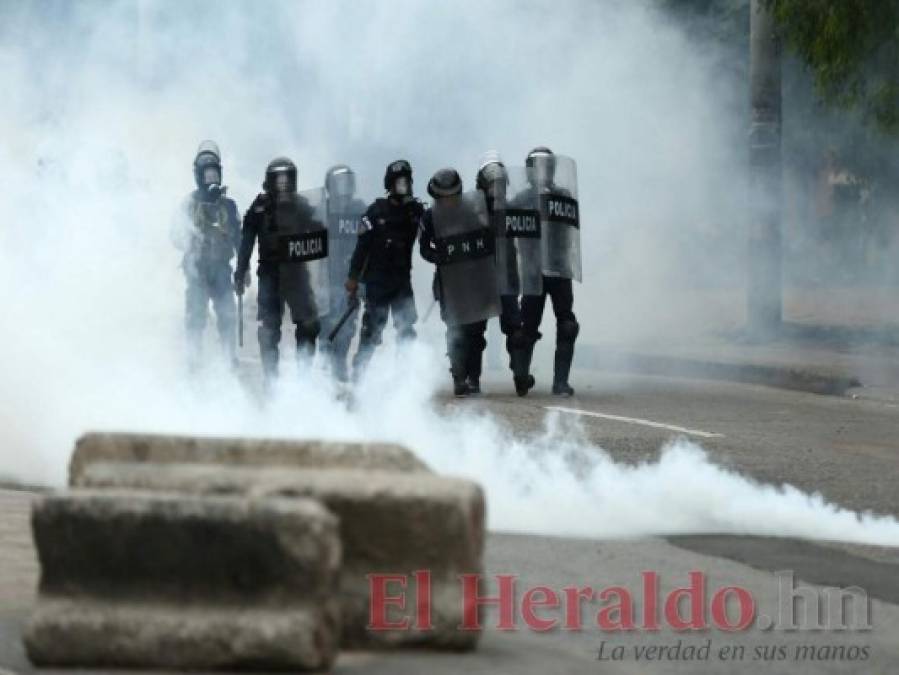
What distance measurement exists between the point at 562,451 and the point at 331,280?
6.33m

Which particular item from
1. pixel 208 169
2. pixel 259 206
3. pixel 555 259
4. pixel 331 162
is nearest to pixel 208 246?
pixel 208 169

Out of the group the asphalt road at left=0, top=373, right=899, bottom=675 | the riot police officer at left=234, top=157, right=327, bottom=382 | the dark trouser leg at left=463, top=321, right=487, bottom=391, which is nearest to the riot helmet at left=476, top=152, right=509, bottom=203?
the dark trouser leg at left=463, top=321, right=487, bottom=391

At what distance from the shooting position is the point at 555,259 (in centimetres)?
1761

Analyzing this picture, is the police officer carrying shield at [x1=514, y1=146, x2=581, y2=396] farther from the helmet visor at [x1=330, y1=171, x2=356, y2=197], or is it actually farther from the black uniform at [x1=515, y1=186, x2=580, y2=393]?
the helmet visor at [x1=330, y1=171, x2=356, y2=197]

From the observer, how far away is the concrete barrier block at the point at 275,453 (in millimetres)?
7348

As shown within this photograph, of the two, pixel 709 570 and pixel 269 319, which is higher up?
pixel 269 319

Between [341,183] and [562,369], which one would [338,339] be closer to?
[341,183]

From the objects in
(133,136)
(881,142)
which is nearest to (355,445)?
(133,136)

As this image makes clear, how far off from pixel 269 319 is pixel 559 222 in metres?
2.24

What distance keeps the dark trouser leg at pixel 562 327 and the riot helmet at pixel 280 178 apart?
6.59 feet

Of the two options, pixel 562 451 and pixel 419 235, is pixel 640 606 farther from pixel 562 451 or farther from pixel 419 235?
pixel 419 235

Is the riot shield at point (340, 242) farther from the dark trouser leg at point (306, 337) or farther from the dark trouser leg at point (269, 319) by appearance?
the dark trouser leg at point (306, 337)

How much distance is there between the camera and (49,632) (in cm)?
701

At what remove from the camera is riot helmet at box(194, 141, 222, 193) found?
18906mm
